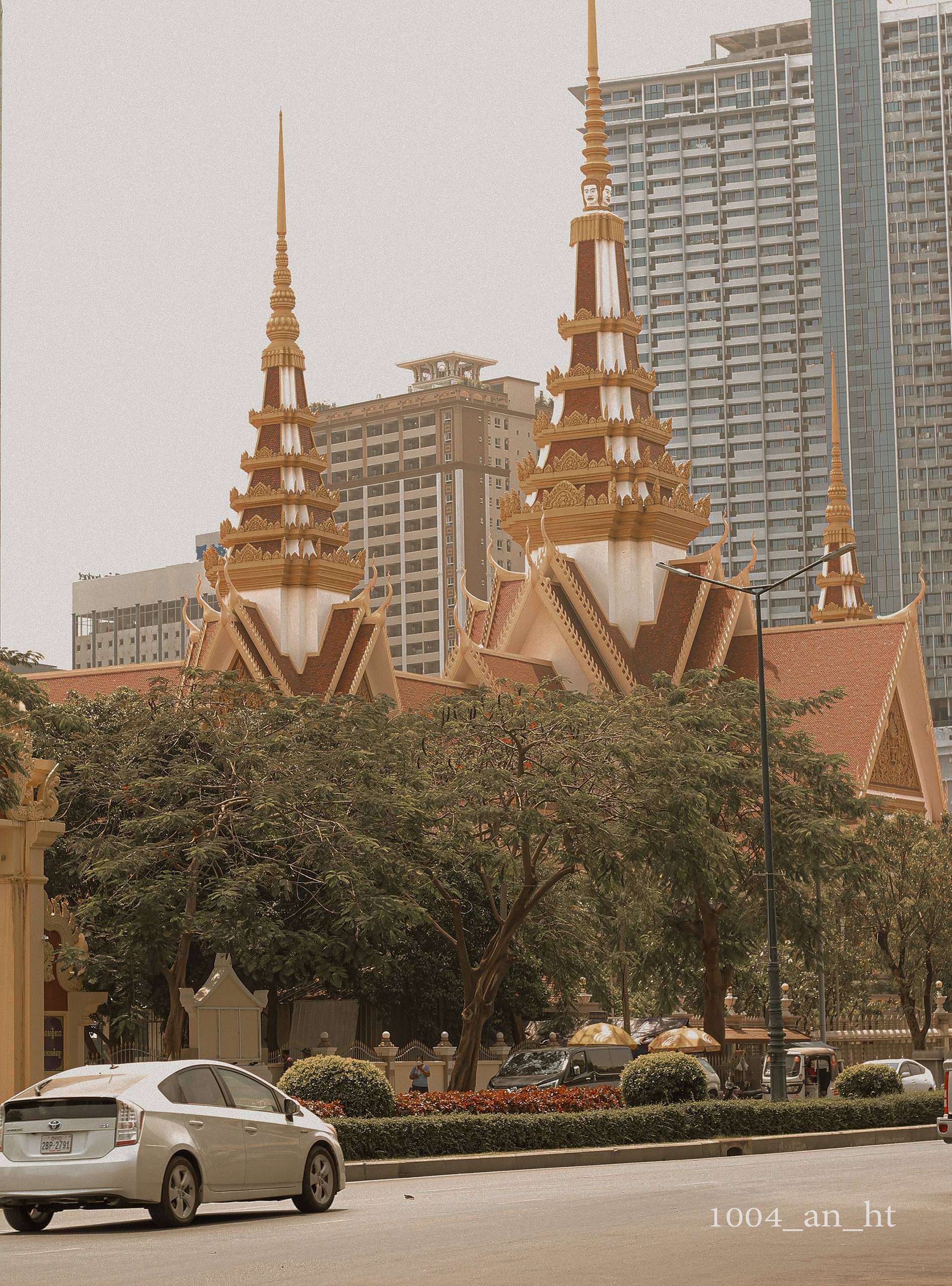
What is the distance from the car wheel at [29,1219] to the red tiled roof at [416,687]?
4149 centimetres

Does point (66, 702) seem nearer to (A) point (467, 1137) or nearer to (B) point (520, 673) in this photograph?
(A) point (467, 1137)

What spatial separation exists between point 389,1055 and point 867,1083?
23.2 ft

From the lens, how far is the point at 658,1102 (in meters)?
25.1

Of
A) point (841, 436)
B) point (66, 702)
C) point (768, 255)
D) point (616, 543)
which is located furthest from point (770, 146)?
point (66, 702)

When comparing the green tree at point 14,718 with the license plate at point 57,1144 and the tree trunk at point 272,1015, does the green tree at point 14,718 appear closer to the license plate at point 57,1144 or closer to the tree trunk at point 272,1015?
the tree trunk at point 272,1015

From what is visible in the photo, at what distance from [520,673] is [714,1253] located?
4570 cm

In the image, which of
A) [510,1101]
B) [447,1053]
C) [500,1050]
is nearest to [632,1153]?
[510,1101]

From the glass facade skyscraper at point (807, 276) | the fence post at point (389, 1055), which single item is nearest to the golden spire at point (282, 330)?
the fence post at point (389, 1055)

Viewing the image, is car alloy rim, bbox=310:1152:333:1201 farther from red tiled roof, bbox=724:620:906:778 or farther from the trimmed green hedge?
red tiled roof, bbox=724:620:906:778

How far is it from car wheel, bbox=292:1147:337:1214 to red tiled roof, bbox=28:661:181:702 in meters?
38.2

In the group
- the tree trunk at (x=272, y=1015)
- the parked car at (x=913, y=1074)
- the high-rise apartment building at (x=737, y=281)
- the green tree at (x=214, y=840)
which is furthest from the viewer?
the high-rise apartment building at (x=737, y=281)

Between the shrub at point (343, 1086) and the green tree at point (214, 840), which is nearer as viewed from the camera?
the shrub at point (343, 1086)

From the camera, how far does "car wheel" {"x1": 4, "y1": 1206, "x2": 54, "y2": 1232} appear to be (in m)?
14.5

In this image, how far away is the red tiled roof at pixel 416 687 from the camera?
185 ft
